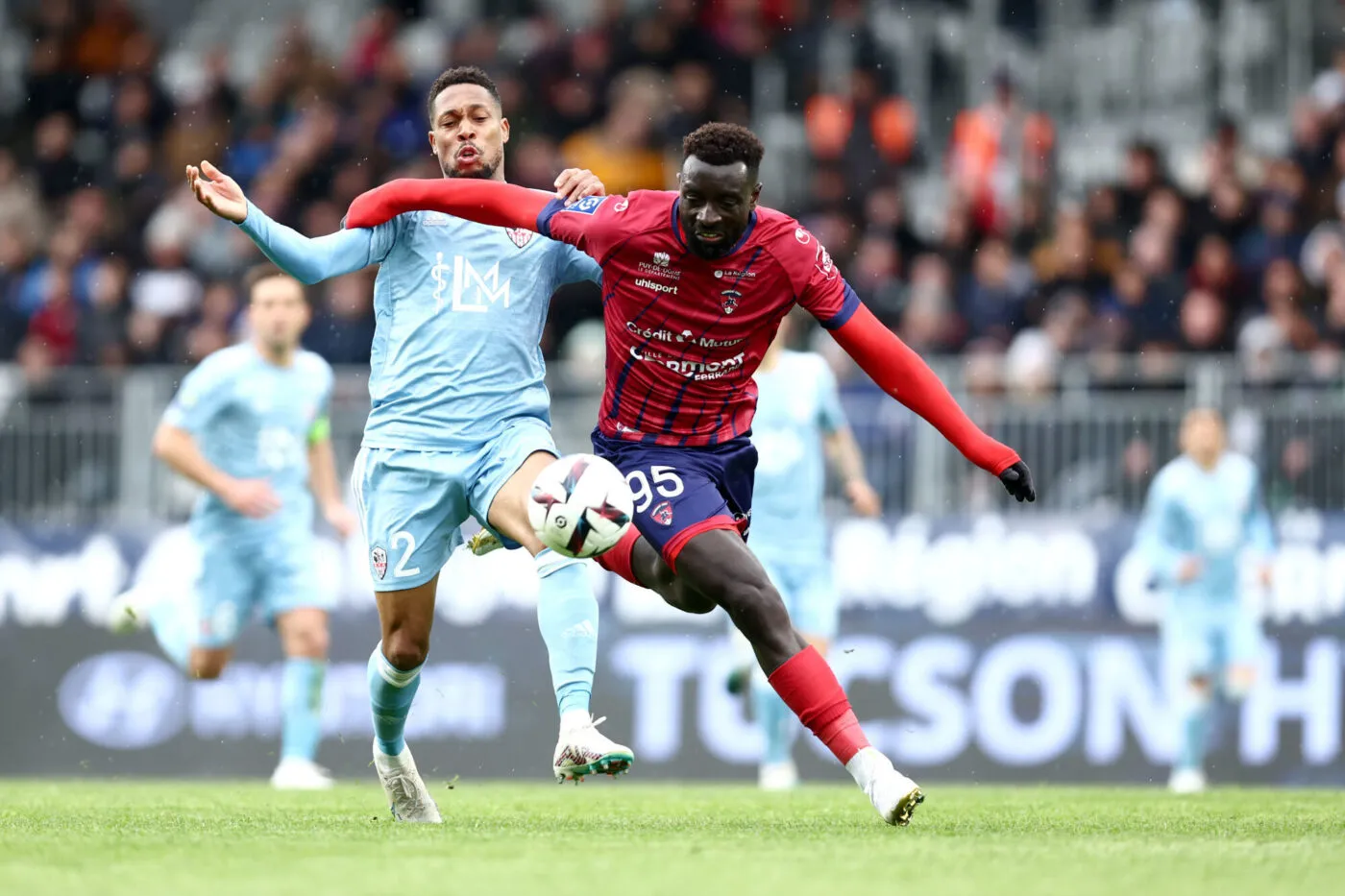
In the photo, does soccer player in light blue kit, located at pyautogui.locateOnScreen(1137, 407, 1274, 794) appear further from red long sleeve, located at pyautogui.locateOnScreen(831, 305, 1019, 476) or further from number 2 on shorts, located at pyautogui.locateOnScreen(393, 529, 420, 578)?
number 2 on shorts, located at pyautogui.locateOnScreen(393, 529, 420, 578)

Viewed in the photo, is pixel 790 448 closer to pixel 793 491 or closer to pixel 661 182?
pixel 793 491

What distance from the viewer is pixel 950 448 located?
13516 millimetres

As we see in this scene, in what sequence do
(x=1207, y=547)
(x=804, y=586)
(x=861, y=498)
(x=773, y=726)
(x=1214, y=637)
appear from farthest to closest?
(x=1207, y=547) < (x=1214, y=637) < (x=773, y=726) < (x=804, y=586) < (x=861, y=498)

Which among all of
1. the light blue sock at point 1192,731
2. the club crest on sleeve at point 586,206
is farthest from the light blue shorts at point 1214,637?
the club crest on sleeve at point 586,206

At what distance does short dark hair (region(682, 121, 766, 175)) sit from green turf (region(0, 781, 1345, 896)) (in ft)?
7.23

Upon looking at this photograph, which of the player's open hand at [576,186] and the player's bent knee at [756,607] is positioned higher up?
the player's open hand at [576,186]

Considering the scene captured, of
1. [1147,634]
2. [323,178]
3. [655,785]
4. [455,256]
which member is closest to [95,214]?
[323,178]

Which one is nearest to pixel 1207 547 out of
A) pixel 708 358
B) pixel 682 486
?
pixel 708 358

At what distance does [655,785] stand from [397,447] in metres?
5.36

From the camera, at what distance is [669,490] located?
694cm

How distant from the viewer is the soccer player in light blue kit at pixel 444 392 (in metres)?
6.98

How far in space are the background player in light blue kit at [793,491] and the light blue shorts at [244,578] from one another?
2579 mm

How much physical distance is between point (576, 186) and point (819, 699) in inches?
77.7

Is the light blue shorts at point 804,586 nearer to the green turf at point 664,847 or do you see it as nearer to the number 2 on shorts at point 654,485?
the green turf at point 664,847
